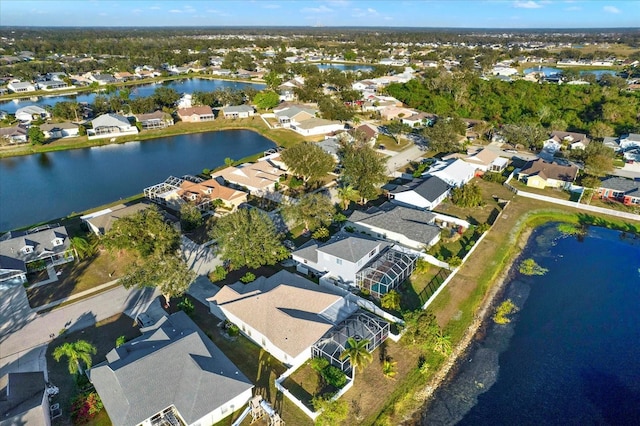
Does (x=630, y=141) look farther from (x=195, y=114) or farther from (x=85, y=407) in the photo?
(x=195, y=114)

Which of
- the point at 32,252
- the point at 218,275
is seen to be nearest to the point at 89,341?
the point at 218,275

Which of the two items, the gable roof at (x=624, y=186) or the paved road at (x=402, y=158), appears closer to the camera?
the gable roof at (x=624, y=186)

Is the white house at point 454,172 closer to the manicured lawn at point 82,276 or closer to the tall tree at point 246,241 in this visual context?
the tall tree at point 246,241

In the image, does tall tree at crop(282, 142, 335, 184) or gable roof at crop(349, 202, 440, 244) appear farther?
tall tree at crop(282, 142, 335, 184)

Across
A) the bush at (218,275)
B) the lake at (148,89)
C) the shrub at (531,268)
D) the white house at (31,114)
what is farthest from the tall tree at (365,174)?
the white house at (31,114)

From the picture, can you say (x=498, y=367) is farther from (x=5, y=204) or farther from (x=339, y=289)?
(x=5, y=204)

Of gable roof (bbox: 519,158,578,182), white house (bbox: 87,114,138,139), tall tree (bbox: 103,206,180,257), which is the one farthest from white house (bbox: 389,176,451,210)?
white house (bbox: 87,114,138,139)

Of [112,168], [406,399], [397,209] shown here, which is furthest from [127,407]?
[112,168]

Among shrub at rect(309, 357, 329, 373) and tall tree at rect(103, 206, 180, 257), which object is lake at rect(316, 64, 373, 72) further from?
shrub at rect(309, 357, 329, 373)
